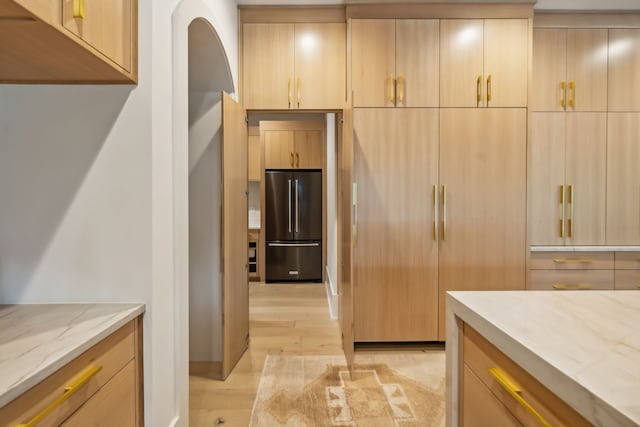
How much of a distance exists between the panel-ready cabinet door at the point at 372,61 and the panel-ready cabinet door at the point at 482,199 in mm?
511

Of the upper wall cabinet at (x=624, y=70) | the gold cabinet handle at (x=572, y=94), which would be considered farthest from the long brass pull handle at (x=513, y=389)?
the upper wall cabinet at (x=624, y=70)

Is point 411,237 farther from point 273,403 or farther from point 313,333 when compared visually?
point 273,403

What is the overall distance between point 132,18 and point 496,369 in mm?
1669

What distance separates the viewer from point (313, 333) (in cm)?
304

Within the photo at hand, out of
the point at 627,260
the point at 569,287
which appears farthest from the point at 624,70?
the point at 569,287

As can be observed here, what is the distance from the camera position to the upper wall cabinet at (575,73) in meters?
2.69


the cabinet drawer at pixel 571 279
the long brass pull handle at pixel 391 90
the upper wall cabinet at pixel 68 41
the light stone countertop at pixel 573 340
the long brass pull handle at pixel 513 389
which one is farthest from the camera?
the cabinet drawer at pixel 571 279

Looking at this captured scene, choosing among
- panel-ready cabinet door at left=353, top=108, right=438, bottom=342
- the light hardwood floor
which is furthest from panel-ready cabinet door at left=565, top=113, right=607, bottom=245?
the light hardwood floor

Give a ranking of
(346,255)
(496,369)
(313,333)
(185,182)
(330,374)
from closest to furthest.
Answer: (496,369) → (185,182) → (330,374) → (346,255) → (313,333)

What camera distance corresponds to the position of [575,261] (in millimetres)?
2654

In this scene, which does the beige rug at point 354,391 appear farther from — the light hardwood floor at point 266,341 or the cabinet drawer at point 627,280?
the cabinet drawer at point 627,280

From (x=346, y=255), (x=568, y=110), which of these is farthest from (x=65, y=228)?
(x=568, y=110)

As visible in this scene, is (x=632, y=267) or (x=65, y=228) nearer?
(x=65, y=228)

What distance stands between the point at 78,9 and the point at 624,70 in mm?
3681
